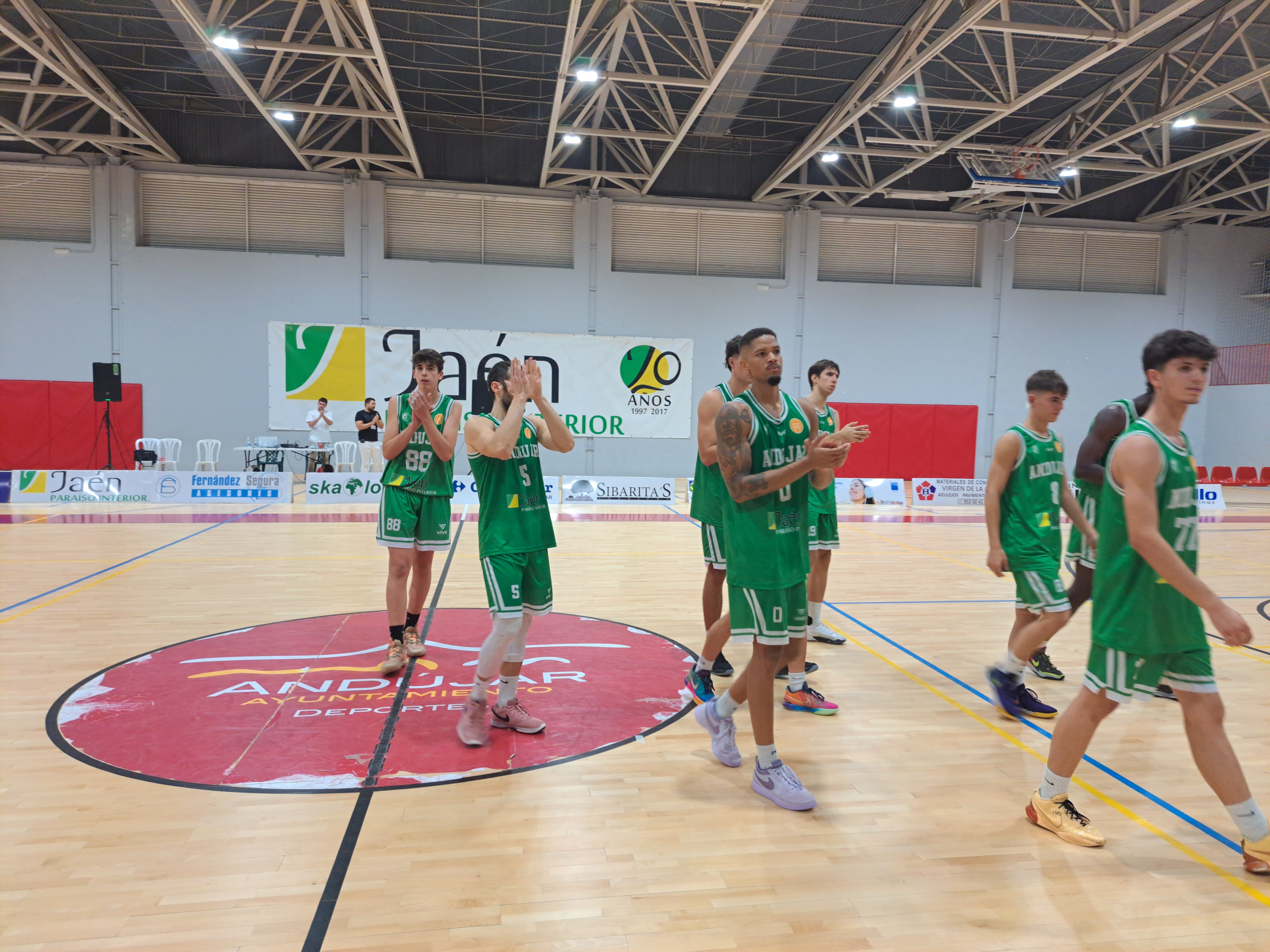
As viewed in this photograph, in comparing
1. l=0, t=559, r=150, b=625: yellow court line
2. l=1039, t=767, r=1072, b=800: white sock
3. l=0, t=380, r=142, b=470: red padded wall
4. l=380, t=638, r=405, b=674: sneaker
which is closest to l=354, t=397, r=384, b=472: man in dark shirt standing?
l=0, t=559, r=150, b=625: yellow court line

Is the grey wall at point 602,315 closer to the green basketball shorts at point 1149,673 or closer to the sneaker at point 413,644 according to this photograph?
the sneaker at point 413,644

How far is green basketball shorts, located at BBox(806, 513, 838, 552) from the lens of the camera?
5.26 m

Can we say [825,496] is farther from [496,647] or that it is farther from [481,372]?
[481,372]

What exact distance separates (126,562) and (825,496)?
26.2ft

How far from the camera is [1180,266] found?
819 inches

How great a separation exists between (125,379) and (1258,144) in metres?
26.9

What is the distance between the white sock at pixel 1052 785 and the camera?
2975mm

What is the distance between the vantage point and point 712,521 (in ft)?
15.1

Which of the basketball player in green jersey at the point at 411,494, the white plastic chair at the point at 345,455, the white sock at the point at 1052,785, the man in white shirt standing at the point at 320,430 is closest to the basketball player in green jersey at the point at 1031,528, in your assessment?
the white sock at the point at 1052,785

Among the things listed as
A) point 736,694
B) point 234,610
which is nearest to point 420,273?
point 234,610

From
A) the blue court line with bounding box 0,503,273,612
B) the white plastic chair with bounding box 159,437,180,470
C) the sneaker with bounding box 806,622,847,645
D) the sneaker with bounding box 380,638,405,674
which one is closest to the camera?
the sneaker with bounding box 380,638,405,674

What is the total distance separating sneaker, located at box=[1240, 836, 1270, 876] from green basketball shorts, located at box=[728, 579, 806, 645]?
1.84 metres

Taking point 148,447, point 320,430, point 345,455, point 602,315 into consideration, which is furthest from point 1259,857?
point 148,447

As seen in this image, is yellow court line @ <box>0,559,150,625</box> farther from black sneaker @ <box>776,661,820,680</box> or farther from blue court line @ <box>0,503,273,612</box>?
black sneaker @ <box>776,661,820,680</box>
